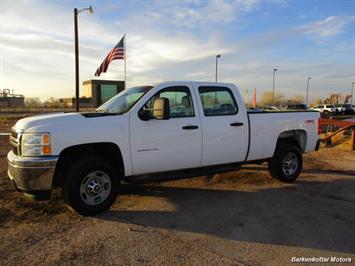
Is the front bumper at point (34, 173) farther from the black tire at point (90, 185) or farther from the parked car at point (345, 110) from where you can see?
the parked car at point (345, 110)

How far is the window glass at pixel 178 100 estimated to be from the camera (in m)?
6.21

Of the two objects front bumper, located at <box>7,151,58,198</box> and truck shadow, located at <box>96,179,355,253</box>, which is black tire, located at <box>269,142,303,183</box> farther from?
front bumper, located at <box>7,151,58,198</box>

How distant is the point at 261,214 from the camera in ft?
18.4

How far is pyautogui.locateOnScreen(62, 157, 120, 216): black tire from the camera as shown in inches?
207

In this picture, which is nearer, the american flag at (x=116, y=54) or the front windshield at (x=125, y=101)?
the front windshield at (x=125, y=101)

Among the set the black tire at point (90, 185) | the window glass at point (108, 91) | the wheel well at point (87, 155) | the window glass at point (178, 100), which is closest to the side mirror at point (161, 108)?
the window glass at point (178, 100)

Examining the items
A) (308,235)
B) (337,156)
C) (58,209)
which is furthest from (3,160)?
(337,156)

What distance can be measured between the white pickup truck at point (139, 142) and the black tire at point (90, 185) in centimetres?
1

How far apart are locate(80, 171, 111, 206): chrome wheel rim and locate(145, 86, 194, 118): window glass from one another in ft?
5.01

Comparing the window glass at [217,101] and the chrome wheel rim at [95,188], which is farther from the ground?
the window glass at [217,101]

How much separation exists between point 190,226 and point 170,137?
1559mm

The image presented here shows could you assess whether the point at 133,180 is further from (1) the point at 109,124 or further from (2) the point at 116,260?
(2) the point at 116,260

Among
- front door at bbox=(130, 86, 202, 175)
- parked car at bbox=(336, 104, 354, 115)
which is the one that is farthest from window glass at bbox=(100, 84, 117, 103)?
parked car at bbox=(336, 104, 354, 115)

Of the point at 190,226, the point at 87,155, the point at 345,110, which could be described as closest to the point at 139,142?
the point at 87,155
